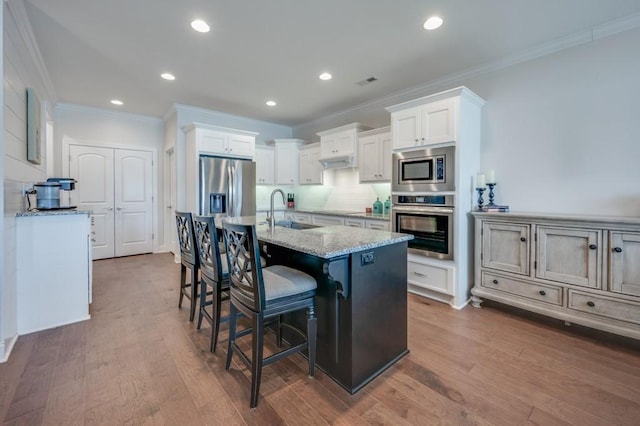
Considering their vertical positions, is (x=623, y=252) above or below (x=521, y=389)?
above

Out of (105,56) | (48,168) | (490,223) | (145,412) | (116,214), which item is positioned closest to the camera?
(145,412)

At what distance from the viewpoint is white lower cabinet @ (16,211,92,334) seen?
2475 millimetres

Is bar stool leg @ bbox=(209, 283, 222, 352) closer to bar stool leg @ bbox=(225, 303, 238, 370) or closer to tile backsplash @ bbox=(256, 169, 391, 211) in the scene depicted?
bar stool leg @ bbox=(225, 303, 238, 370)

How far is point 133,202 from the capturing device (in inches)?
221

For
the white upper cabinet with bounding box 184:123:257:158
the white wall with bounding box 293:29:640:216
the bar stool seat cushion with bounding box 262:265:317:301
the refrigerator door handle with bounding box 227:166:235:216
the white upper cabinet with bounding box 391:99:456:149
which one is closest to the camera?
the bar stool seat cushion with bounding box 262:265:317:301

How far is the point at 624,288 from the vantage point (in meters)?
2.26

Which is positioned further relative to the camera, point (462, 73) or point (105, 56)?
point (462, 73)

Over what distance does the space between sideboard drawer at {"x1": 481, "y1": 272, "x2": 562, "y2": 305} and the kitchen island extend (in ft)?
4.73

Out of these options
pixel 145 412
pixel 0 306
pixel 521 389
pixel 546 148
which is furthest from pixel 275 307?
pixel 546 148

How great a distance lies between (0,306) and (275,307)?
204 centimetres

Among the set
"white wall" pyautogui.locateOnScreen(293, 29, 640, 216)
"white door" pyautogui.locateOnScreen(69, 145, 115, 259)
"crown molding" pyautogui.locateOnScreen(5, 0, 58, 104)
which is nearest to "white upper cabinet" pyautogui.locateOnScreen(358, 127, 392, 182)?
"white wall" pyautogui.locateOnScreen(293, 29, 640, 216)

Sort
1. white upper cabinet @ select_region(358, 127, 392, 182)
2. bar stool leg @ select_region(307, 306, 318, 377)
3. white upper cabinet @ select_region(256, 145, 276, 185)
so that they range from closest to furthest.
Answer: bar stool leg @ select_region(307, 306, 318, 377) → white upper cabinet @ select_region(358, 127, 392, 182) → white upper cabinet @ select_region(256, 145, 276, 185)

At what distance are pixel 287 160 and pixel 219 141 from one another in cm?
151

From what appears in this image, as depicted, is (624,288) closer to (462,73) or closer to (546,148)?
(546,148)
